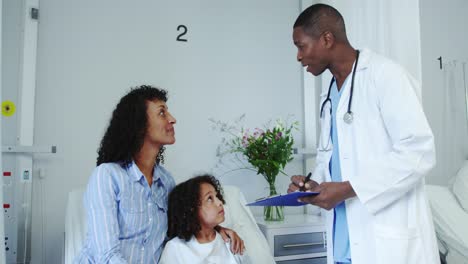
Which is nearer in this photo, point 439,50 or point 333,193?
point 333,193

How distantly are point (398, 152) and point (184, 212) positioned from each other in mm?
885

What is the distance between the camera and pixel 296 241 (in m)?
2.38

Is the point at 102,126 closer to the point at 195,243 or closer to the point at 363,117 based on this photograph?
the point at 195,243

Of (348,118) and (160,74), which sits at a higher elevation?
(160,74)

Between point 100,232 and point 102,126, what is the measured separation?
120 centimetres

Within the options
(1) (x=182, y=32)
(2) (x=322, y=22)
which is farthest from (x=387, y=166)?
(1) (x=182, y=32)

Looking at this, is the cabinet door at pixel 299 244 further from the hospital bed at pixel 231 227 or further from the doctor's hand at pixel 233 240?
the doctor's hand at pixel 233 240

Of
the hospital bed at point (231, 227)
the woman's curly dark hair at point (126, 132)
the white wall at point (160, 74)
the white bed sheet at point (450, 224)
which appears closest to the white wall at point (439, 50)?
the white bed sheet at point (450, 224)

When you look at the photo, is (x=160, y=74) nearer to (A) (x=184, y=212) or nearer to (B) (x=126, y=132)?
(B) (x=126, y=132)

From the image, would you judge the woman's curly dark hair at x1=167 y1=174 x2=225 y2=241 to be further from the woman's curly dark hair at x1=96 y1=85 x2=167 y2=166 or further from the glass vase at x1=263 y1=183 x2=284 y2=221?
the glass vase at x1=263 y1=183 x2=284 y2=221

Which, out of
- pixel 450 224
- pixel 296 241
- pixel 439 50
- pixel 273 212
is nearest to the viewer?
pixel 450 224

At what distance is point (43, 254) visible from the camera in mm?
2240

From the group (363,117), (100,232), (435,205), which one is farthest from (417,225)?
(435,205)

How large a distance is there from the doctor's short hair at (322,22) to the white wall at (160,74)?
1454 mm
